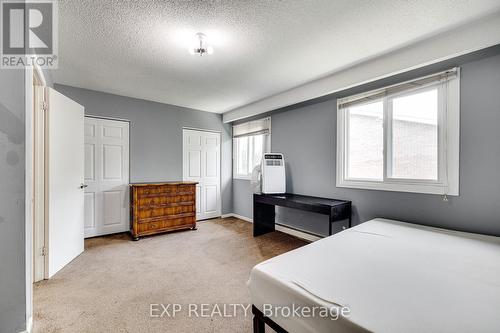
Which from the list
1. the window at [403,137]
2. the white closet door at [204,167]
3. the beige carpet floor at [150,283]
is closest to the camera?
the beige carpet floor at [150,283]

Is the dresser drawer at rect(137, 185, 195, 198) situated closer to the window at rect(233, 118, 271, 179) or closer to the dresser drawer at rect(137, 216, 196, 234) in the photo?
the dresser drawer at rect(137, 216, 196, 234)

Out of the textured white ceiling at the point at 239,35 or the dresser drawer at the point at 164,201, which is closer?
the textured white ceiling at the point at 239,35

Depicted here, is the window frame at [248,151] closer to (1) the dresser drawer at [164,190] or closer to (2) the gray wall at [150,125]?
(2) the gray wall at [150,125]

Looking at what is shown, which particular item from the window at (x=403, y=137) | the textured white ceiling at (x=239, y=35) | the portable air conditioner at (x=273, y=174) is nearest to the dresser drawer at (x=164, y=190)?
the portable air conditioner at (x=273, y=174)

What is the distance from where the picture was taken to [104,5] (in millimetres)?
1649

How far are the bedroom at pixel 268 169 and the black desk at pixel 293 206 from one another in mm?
31

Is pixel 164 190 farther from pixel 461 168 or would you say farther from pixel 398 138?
pixel 461 168

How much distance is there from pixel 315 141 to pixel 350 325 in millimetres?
2828

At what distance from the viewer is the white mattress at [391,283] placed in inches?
36.7

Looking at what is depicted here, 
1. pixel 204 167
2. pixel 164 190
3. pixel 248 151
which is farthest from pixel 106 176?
pixel 248 151

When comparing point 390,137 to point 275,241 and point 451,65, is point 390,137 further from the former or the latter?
point 275,241

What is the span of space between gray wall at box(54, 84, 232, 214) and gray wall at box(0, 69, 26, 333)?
239 centimetres

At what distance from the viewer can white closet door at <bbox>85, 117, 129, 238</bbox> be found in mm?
3551

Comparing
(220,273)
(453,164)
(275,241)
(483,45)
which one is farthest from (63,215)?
(483,45)
